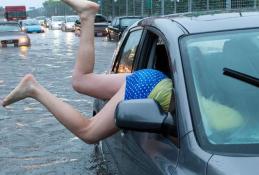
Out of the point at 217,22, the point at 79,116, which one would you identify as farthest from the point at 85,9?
the point at 217,22

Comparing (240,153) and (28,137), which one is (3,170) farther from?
(240,153)

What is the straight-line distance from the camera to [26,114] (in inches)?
425

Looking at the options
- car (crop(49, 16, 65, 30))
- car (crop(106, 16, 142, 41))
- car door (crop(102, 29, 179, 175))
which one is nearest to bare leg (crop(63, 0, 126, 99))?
car door (crop(102, 29, 179, 175))

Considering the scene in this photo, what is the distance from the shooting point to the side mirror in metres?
3.15

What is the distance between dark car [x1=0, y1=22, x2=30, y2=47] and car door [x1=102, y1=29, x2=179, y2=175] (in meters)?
26.6

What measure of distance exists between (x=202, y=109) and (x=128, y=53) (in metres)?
2.05

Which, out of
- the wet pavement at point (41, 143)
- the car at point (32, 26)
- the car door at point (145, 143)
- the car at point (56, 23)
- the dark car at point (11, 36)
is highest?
the car door at point (145, 143)

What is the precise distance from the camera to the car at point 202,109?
2.94 m

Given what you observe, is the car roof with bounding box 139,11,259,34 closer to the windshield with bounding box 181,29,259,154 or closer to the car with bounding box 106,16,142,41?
the windshield with bounding box 181,29,259,154

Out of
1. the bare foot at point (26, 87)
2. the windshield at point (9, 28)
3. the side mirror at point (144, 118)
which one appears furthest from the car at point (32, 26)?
the side mirror at point (144, 118)

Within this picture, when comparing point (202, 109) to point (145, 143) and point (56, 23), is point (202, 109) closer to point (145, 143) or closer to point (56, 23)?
point (145, 143)

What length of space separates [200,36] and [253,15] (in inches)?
19.2

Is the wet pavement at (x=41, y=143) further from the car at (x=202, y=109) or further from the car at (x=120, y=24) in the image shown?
the car at (x=120, y=24)

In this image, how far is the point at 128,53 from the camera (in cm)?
522
